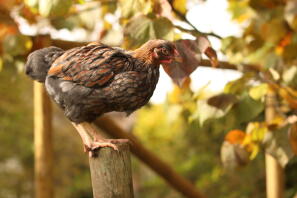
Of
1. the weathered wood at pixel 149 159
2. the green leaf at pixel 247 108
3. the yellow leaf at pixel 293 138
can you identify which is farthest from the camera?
the weathered wood at pixel 149 159

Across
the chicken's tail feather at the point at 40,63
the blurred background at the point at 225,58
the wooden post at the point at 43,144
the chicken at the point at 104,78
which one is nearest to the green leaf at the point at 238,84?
the blurred background at the point at 225,58

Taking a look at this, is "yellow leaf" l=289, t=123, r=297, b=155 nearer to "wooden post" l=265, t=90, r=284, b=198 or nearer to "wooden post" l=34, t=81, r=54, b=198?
"wooden post" l=265, t=90, r=284, b=198

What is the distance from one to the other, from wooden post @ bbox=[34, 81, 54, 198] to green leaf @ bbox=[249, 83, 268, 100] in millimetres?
839

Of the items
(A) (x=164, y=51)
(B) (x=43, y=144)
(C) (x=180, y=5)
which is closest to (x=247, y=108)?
(C) (x=180, y=5)

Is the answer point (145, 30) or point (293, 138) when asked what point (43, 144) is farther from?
point (293, 138)

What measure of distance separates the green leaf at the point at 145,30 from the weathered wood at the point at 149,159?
571mm

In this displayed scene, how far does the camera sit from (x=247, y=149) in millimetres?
1519

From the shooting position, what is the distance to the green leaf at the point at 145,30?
124cm

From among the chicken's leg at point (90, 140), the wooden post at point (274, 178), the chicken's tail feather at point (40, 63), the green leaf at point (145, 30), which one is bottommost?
the wooden post at point (274, 178)

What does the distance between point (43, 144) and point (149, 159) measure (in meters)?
0.42

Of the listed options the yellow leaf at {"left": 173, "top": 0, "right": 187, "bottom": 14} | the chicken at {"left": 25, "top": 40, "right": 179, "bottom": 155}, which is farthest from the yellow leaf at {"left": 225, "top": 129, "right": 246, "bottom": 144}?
the chicken at {"left": 25, "top": 40, "right": 179, "bottom": 155}

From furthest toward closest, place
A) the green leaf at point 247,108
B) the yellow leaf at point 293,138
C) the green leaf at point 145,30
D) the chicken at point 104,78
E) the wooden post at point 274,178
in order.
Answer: the wooden post at point 274,178
the green leaf at point 247,108
the yellow leaf at point 293,138
the green leaf at point 145,30
the chicken at point 104,78

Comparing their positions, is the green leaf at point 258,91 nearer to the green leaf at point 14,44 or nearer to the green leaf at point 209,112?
the green leaf at point 209,112

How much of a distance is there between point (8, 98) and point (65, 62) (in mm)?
2590
